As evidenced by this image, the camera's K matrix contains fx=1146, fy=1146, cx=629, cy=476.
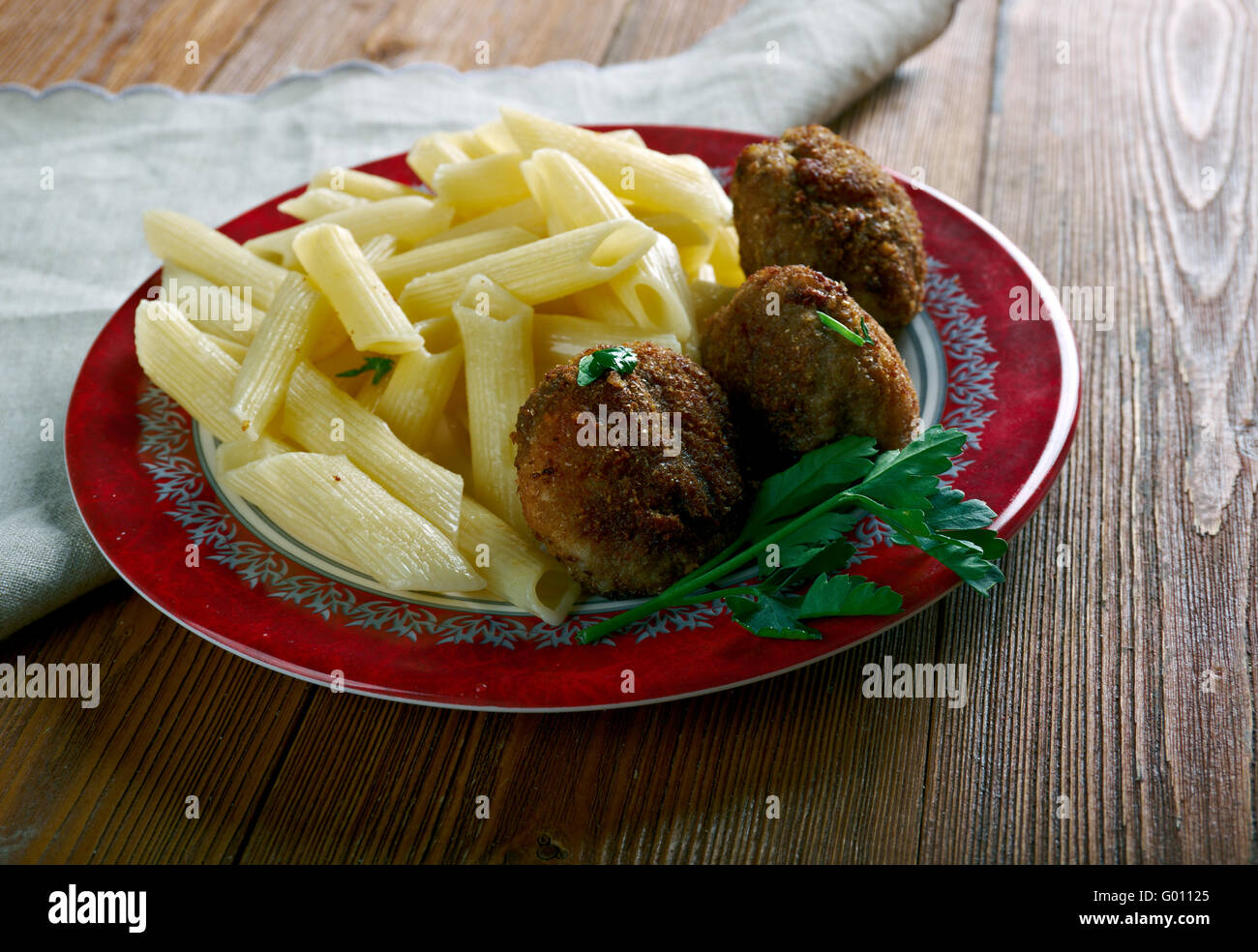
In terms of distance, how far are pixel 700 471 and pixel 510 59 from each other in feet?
10.9

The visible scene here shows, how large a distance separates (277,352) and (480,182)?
771mm

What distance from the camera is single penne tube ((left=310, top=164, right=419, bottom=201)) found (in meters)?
3.47

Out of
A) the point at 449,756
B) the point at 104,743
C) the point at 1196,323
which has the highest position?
the point at 104,743

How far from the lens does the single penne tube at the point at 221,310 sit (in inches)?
117

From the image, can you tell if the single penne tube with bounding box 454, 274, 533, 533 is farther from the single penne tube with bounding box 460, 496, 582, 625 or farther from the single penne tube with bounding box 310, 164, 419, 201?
the single penne tube with bounding box 310, 164, 419, 201

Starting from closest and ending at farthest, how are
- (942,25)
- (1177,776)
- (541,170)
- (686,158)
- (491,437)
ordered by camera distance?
1. (1177,776)
2. (491,437)
3. (541,170)
4. (686,158)
5. (942,25)

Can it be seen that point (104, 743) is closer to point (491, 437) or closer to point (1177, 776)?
point (491, 437)

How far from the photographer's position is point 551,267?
9.09ft

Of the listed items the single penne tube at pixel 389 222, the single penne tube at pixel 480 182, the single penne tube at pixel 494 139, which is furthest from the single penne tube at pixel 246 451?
the single penne tube at pixel 494 139

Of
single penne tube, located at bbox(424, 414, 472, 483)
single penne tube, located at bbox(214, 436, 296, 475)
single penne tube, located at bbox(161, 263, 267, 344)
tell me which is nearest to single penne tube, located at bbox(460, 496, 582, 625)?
single penne tube, located at bbox(424, 414, 472, 483)

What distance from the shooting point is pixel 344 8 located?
5.43 m

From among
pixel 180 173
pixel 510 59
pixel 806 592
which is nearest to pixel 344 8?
pixel 510 59

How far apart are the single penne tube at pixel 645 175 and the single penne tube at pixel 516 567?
105 cm

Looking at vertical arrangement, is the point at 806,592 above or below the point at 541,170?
below
